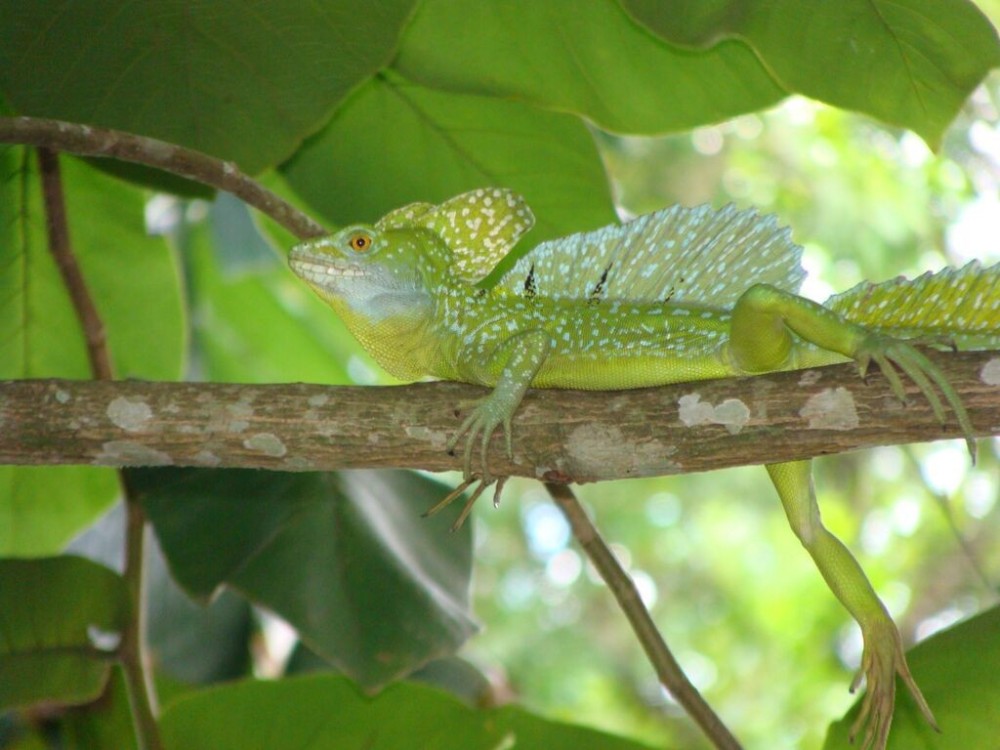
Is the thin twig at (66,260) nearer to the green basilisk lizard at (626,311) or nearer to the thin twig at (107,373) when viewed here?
the thin twig at (107,373)

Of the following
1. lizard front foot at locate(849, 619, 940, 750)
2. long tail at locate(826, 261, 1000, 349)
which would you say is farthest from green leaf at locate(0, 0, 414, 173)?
lizard front foot at locate(849, 619, 940, 750)

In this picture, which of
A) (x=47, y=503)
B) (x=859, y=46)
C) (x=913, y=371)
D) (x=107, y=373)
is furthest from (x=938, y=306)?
(x=47, y=503)

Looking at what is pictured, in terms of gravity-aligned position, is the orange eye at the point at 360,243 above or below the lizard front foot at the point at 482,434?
above

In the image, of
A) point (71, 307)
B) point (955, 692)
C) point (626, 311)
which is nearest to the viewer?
point (955, 692)

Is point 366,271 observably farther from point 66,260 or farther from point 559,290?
point 66,260

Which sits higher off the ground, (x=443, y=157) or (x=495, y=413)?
(x=443, y=157)

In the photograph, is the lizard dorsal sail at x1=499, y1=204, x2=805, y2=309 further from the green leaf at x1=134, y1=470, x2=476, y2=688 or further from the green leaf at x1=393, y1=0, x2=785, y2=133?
the green leaf at x1=134, y1=470, x2=476, y2=688

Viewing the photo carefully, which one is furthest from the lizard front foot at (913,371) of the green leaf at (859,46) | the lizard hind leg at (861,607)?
the green leaf at (859,46)
